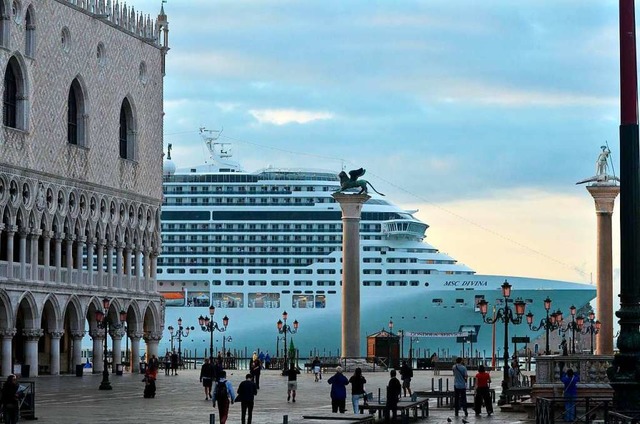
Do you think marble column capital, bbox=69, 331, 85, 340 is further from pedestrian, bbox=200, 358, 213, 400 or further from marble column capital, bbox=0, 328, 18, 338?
pedestrian, bbox=200, 358, 213, 400

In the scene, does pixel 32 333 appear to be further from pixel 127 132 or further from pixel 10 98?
pixel 127 132

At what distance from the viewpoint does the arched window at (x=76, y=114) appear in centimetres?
6575

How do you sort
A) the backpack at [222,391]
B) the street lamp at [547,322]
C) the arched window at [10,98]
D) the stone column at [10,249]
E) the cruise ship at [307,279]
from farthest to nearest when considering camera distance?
the cruise ship at [307,279], the arched window at [10,98], the stone column at [10,249], the street lamp at [547,322], the backpack at [222,391]

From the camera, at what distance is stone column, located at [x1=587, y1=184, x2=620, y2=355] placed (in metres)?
59.8

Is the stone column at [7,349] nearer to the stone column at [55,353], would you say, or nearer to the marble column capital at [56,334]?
the marble column capital at [56,334]

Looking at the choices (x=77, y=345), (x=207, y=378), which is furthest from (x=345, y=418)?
(x=77, y=345)

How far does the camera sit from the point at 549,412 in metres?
25.5

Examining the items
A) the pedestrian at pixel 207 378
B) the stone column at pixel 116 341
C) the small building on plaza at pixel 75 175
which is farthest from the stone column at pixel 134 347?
the pedestrian at pixel 207 378

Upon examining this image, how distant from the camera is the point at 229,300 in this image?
4134 inches

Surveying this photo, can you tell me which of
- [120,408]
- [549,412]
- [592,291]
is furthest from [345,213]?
[592,291]

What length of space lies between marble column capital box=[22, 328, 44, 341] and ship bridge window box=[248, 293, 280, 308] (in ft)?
145

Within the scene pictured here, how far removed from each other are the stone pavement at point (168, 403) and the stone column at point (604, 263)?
22.2ft

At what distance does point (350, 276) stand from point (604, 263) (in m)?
9.60

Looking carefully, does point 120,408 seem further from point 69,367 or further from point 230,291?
point 230,291
